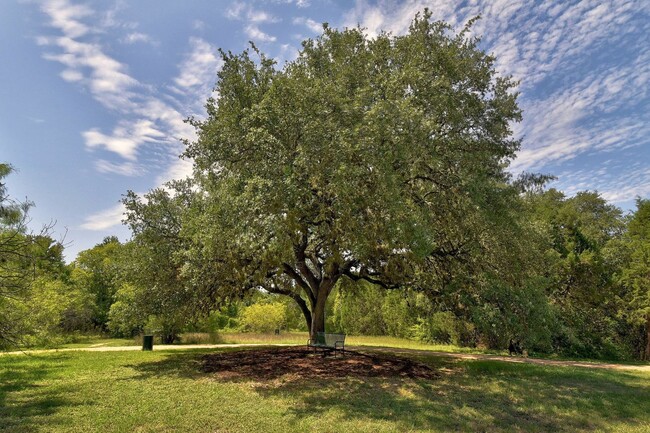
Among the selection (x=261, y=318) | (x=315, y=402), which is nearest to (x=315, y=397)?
(x=315, y=402)

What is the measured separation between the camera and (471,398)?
919 cm

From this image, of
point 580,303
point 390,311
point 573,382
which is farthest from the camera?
point 390,311

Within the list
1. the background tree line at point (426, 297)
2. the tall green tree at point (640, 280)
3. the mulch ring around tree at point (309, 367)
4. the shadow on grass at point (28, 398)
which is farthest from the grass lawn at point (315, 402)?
the tall green tree at point (640, 280)

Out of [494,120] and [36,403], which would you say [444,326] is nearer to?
[494,120]

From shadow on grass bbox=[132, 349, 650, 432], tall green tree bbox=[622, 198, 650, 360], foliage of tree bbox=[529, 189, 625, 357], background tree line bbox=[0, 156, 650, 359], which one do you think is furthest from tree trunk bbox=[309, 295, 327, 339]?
tall green tree bbox=[622, 198, 650, 360]

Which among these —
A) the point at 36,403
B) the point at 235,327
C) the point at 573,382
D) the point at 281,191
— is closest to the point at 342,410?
the point at 281,191

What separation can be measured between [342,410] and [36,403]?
6.53 m

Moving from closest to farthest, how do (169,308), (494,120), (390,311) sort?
(494,120) → (169,308) → (390,311)

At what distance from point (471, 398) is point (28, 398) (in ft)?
33.5

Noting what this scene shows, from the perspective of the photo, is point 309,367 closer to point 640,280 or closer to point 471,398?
point 471,398

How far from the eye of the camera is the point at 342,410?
7.88 m

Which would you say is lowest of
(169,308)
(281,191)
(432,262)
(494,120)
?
(169,308)

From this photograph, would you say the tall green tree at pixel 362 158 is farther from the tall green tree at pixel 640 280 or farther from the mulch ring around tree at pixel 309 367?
the tall green tree at pixel 640 280

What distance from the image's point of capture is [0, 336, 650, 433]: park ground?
23.3 feet
